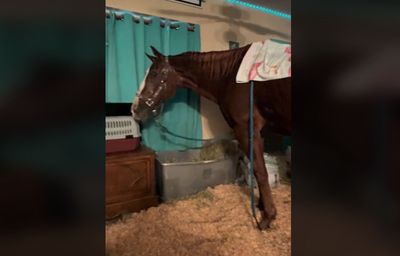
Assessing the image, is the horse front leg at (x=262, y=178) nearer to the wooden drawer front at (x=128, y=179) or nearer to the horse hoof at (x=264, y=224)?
the horse hoof at (x=264, y=224)

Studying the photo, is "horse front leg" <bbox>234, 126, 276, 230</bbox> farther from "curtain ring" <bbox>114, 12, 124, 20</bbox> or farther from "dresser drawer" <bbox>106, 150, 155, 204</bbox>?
"curtain ring" <bbox>114, 12, 124, 20</bbox>

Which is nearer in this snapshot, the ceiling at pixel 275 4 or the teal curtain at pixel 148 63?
the teal curtain at pixel 148 63

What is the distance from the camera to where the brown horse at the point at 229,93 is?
1599mm

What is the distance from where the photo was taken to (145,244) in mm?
1423

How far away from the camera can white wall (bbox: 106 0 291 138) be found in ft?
7.11

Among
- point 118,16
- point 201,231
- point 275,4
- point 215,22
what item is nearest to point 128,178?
point 201,231

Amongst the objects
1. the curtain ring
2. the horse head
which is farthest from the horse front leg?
the curtain ring

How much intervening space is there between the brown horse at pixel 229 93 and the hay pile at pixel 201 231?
141mm

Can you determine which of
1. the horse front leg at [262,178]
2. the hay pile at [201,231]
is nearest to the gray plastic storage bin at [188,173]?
the hay pile at [201,231]

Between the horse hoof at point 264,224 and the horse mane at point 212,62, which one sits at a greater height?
the horse mane at point 212,62
